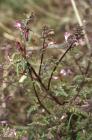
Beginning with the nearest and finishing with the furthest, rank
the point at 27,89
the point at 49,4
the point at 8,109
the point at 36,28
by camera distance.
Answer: the point at 27,89 < the point at 8,109 < the point at 36,28 < the point at 49,4

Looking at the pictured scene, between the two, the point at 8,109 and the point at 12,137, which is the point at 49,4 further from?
the point at 12,137

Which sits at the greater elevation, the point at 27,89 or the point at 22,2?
the point at 22,2

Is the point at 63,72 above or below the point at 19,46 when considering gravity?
below

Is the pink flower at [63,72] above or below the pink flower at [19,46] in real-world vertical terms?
below

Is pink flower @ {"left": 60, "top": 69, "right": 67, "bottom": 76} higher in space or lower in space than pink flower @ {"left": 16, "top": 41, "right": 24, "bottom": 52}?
lower

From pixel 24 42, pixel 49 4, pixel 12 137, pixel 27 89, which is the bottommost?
pixel 12 137

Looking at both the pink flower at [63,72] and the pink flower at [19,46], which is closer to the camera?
the pink flower at [19,46]

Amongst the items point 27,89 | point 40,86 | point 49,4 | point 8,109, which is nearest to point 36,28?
point 49,4

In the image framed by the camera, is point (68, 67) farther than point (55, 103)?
Yes

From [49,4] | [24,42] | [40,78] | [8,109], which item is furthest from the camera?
[49,4]

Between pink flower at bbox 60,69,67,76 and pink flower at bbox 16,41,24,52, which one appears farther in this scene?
pink flower at bbox 60,69,67,76

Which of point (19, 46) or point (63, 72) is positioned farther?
point (63, 72)
